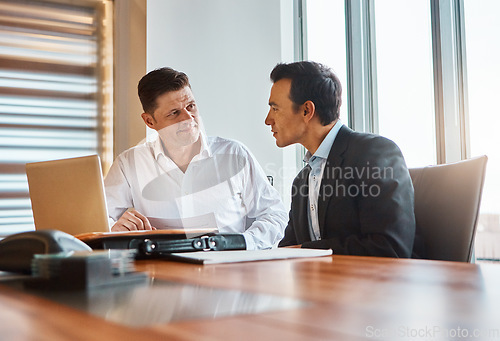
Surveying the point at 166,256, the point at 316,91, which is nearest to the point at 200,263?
the point at 166,256

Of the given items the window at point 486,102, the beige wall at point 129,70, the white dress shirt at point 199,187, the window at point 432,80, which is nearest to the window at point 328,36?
the window at point 432,80

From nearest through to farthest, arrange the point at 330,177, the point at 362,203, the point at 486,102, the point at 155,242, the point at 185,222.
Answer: the point at 155,242 < the point at 362,203 < the point at 330,177 < the point at 185,222 < the point at 486,102

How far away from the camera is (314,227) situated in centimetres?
195

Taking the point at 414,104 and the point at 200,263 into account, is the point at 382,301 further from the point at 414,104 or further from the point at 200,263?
the point at 414,104

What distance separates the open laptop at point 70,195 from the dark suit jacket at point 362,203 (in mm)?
636

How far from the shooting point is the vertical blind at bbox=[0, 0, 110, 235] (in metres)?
3.39

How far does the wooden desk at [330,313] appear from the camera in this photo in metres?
0.34

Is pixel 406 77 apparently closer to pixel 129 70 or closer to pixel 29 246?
pixel 129 70

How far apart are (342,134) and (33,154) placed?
237 centimetres

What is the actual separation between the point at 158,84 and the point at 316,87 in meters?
0.86

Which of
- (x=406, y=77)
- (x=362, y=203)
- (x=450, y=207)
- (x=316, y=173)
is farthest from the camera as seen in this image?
(x=406, y=77)

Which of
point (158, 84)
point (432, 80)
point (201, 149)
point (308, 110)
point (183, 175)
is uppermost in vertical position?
point (432, 80)

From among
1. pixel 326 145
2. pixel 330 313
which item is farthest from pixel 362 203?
pixel 330 313

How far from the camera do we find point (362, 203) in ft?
5.60
